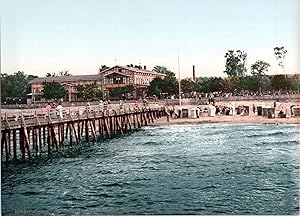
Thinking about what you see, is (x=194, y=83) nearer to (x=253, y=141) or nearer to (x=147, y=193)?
(x=253, y=141)

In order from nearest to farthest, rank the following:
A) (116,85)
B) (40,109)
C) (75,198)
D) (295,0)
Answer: (295,0), (75,198), (116,85), (40,109)

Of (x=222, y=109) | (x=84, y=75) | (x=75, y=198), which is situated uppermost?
(x=84, y=75)

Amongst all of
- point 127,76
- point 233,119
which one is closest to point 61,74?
point 127,76

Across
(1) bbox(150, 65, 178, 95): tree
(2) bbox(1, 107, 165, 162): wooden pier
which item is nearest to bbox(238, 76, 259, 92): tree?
(1) bbox(150, 65, 178, 95): tree

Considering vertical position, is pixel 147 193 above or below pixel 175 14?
below

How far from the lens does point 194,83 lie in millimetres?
3471

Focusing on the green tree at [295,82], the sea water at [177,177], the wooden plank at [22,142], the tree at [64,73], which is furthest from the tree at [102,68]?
the wooden plank at [22,142]

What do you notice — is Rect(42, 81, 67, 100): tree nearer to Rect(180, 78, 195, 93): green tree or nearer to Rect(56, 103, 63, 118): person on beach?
Rect(56, 103, 63, 118): person on beach

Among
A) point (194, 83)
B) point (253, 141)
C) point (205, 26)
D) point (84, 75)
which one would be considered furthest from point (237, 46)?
point (84, 75)

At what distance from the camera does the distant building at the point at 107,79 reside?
3355 millimetres

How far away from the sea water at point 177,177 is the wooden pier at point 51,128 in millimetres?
264

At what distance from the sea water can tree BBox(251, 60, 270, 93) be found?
386 millimetres

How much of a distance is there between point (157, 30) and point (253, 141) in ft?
Answer: 3.66

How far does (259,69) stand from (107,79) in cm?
108
